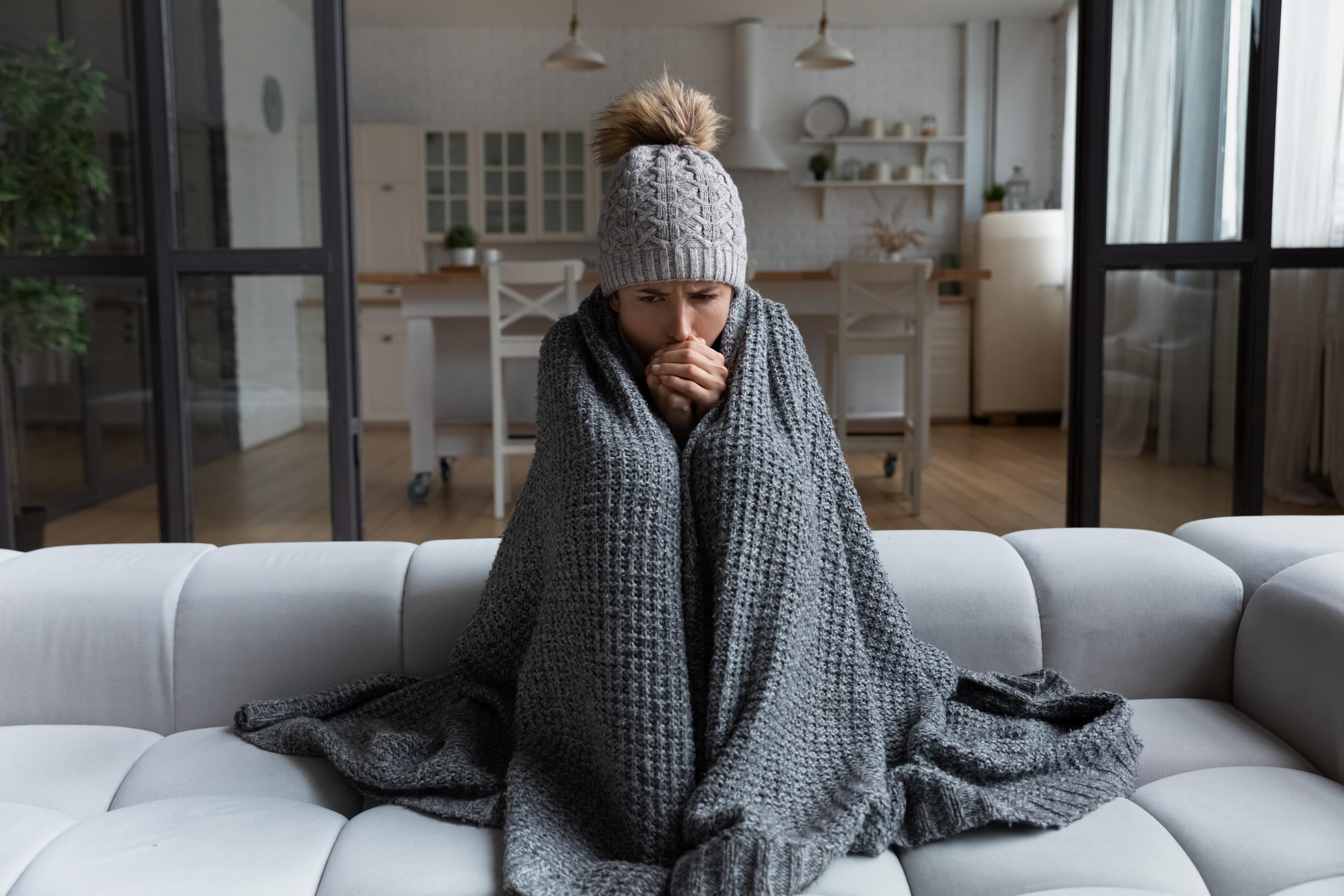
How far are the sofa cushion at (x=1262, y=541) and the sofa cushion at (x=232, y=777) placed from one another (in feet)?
3.90

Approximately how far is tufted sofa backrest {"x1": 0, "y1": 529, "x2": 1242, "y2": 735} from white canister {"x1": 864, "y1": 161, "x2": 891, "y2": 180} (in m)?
5.92

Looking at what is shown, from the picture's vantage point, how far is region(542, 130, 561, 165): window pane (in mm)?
7090

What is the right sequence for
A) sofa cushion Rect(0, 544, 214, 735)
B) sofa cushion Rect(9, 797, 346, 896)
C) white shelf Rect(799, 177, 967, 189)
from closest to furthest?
sofa cushion Rect(9, 797, 346, 896), sofa cushion Rect(0, 544, 214, 735), white shelf Rect(799, 177, 967, 189)

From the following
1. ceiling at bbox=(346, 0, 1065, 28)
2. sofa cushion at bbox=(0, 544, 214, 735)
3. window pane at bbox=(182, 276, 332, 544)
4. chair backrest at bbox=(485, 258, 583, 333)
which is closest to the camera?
sofa cushion at bbox=(0, 544, 214, 735)

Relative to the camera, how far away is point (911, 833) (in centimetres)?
105

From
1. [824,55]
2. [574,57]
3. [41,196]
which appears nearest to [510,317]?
[41,196]

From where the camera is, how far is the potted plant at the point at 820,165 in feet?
23.1

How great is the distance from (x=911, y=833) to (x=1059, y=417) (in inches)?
244

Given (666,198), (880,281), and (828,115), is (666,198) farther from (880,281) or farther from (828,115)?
(828,115)

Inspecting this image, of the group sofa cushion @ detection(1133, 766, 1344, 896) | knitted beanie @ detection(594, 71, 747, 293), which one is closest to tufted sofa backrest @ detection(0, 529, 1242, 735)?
sofa cushion @ detection(1133, 766, 1344, 896)

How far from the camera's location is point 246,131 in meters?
2.63

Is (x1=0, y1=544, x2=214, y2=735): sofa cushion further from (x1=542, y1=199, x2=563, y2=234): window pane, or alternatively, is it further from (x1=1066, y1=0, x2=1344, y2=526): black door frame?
(x1=542, y1=199, x2=563, y2=234): window pane

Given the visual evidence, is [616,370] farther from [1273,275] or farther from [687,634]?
[1273,275]

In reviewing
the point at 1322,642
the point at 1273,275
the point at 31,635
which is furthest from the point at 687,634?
the point at 1273,275
